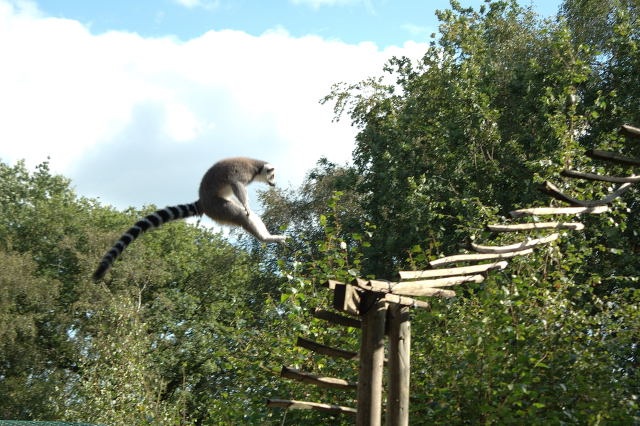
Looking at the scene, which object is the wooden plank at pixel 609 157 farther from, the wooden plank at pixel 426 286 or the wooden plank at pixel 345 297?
the wooden plank at pixel 345 297

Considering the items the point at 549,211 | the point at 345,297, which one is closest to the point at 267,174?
the point at 549,211

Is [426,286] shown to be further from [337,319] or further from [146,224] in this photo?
[146,224]

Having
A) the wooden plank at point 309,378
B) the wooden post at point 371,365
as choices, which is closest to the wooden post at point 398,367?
the wooden post at point 371,365

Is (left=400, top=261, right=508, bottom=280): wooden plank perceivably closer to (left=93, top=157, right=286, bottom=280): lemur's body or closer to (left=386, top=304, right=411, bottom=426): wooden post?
(left=386, top=304, right=411, bottom=426): wooden post

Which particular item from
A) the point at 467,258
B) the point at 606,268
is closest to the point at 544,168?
the point at 606,268

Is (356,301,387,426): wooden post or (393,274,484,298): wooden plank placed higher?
(393,274,484,298): wooden plank

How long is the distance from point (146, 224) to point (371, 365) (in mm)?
2915

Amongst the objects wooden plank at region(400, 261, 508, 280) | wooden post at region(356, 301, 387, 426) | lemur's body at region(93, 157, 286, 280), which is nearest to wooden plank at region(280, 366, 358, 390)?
wooden post at region(356, 301, 387, 426)

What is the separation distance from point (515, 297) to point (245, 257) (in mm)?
19022

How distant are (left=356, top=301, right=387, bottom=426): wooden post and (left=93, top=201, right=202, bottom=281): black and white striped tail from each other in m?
1.82

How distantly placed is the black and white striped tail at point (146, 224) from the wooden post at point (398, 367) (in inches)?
76.9

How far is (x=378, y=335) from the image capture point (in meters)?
4.88

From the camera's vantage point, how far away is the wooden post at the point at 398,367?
5.02 meters

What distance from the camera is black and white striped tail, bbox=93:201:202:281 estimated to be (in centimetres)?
577
